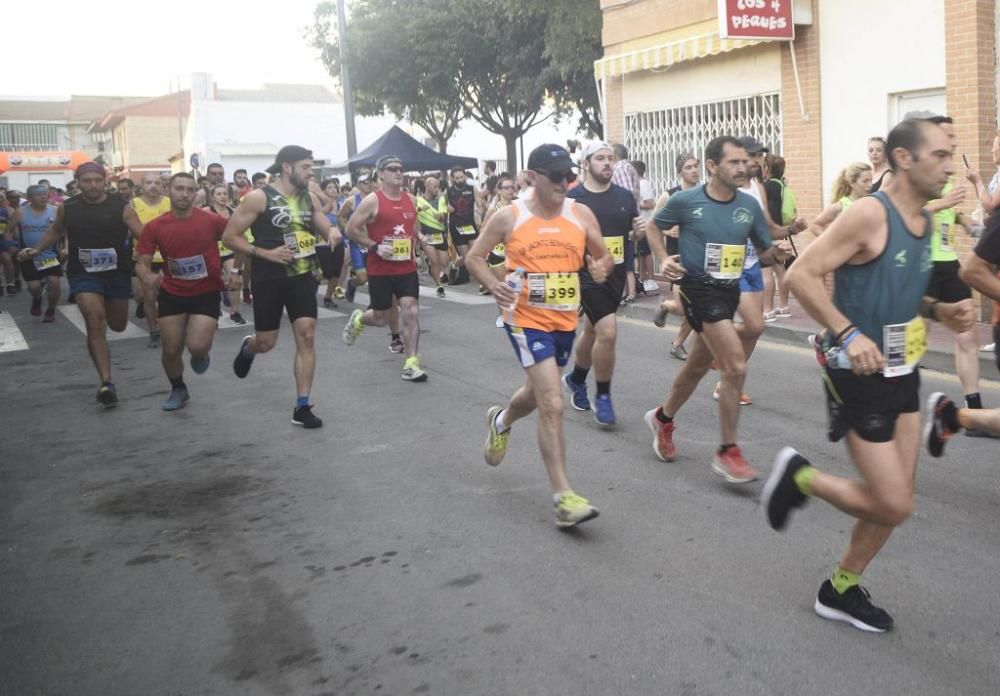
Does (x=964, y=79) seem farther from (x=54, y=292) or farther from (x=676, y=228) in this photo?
(x=54, y=292)

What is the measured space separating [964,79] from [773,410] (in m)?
5.84

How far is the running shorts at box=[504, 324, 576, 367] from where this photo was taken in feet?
17.5

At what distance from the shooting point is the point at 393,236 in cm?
959

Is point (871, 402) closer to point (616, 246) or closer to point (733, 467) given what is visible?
point (733, 467)

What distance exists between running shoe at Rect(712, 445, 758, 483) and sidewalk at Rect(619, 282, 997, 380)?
6.32 feet

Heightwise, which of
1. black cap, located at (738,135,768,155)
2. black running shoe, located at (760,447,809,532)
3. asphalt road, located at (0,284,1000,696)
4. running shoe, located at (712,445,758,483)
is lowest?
asphalt road, located at (0,284,1000,696)

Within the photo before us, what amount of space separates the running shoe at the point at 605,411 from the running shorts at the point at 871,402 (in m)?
3.50

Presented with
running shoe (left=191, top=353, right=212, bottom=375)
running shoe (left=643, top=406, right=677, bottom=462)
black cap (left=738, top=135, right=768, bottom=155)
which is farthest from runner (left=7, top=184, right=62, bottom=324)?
running shoe (left=643, top=406, right=677, bottom=462)

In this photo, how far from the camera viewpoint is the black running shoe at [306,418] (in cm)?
768

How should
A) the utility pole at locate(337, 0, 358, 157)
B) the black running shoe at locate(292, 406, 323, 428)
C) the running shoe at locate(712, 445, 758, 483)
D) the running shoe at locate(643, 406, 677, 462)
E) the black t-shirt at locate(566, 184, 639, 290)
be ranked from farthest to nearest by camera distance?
1. the utility pole at locate(337, 0, 358, 157)
2. the black running shoe at locate(292, 406, 323, 428)
3. the black t-shirt at locate(566, 184, 639, 290)
4. the running shoe at locate(643, 406, 677, 462)
5. the running shoe at locate(712, 445, 758, 483)

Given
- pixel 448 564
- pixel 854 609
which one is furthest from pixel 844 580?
pixel 448 564

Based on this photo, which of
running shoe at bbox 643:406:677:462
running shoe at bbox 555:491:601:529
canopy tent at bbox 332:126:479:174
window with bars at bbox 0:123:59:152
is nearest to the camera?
running shoe at bbox 555:491:601:529

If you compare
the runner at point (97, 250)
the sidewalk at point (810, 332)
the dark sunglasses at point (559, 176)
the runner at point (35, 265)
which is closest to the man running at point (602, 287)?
the dark sunglasses at point (559, 176)

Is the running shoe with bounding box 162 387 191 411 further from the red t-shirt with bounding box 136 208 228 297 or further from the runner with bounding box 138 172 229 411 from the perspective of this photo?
the red t-shirt with bounding box 136 208 228 297
